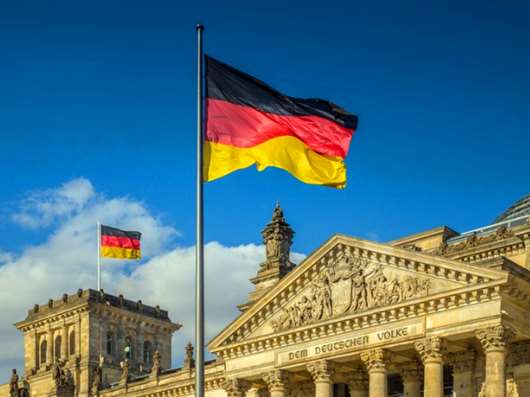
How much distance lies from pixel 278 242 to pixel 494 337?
25.6 meters

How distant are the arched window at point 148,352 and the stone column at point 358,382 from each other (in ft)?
144

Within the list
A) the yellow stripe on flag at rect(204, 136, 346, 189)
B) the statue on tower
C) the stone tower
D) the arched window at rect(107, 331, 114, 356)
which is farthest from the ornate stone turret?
the yellow stripe on flag at rect(204, 136, 346, 189)

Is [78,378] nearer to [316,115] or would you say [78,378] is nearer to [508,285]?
[508,285]

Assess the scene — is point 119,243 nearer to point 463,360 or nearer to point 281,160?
point 463,360

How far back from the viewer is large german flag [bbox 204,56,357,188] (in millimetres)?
29703

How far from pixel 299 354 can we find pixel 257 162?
2833 cm

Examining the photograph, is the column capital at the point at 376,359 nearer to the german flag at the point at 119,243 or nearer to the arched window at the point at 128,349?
the german flag at the point at 119,243

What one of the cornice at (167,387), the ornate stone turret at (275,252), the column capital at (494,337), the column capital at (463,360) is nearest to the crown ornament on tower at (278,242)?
the ornate stone turret at (275,252)

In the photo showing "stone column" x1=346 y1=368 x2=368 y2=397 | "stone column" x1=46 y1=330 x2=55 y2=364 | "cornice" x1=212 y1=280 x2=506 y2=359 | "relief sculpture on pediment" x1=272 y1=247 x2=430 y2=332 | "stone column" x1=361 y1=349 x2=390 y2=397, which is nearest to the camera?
"cornice" x1=212 y1=280 x2=506 y2=359

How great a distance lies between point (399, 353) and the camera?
178 feet

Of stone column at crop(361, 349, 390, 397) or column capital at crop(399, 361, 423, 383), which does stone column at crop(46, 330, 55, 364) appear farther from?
stone column at crop(361, 349, 390, 397)

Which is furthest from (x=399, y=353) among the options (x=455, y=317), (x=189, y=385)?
(x=189, y=385)

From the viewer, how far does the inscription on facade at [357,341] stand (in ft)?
170

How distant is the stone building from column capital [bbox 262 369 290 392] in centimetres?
6
